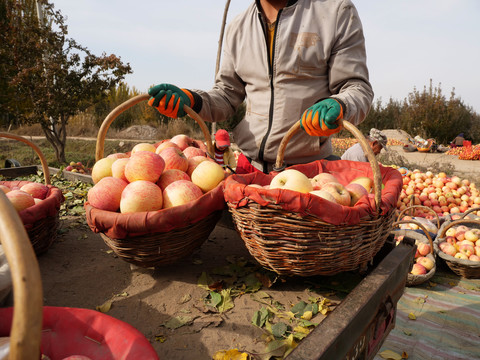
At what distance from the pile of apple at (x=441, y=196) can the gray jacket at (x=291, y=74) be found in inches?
136

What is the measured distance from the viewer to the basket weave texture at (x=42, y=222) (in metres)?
1.76

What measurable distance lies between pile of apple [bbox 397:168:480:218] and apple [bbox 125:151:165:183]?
15.1 feet

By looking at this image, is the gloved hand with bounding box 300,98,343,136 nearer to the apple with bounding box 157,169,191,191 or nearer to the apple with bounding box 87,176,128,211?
the apple with bounding box 157,169,191,191

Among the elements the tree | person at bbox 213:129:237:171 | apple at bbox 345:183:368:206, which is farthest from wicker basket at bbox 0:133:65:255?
the tree

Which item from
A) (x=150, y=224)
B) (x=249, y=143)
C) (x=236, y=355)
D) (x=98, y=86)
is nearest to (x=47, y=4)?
(x=98, y=86)

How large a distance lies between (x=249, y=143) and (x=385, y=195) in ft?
4.37

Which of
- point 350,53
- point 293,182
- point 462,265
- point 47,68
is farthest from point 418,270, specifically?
point 47,68

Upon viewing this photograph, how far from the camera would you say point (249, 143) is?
2.55m

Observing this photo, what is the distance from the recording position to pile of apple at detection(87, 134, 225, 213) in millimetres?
1510

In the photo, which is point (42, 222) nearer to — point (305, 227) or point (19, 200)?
point (19, 200)

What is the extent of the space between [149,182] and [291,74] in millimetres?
1268

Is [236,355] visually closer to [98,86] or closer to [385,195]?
[385,195]

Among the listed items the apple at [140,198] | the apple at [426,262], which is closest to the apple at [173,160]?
the apple at [140,198]

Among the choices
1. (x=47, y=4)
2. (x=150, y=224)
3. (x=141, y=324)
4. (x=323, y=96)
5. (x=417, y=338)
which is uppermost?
(x=47, y=4)
